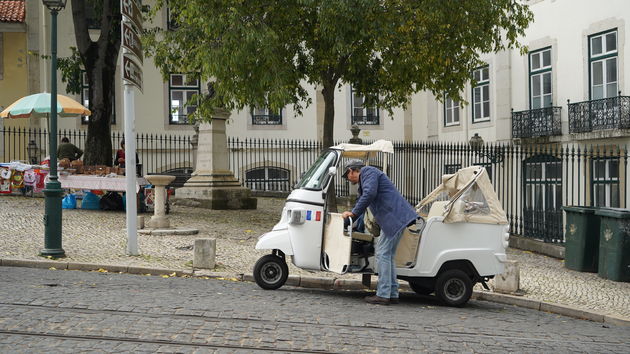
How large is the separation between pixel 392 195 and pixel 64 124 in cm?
2268

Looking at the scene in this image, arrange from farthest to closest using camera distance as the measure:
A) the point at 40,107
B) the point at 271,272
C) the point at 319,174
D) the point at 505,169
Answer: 1. the point at 505,169
2. the point at 40,107
3. the point at 271,272
4. the point at 319,174

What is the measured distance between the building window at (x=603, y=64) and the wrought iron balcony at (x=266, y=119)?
40.5 feet

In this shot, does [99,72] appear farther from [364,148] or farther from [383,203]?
[383,203]

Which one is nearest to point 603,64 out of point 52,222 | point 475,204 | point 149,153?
point 475,204

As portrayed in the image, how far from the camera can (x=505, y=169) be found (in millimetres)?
22031

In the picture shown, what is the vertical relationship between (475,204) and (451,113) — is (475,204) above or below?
below

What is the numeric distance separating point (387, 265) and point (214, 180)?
1159cm

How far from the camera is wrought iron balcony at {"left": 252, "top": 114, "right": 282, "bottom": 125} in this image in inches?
1219

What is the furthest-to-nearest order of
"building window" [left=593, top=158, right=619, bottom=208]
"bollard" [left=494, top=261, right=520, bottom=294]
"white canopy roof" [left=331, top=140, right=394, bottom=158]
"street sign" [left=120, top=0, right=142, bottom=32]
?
"building window" [left=593, top=158, right=619, bottom=208] < "street sign" [left=120, top=0, right=142, bottom=32] < "bollard" [left=494, top=261, right=520, bottom=294] < "white canopy roof" [left=331, top=140, right=394, bottom=158]

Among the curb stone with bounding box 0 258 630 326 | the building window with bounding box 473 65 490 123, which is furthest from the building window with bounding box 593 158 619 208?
the curb stone with bounding box 0 258 630 326

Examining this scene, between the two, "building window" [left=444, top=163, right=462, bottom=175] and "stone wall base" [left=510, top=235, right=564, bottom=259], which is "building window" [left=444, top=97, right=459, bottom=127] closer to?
"building window" [left=444, top=163, right=462, bottom=175]

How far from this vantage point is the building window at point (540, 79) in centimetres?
2497

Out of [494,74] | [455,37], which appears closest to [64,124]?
[494,74]

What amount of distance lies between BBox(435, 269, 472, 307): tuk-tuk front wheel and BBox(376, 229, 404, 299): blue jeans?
1.98 ft
